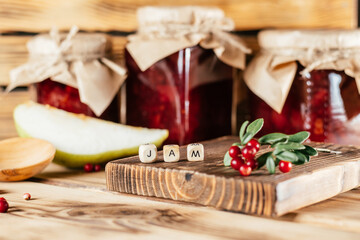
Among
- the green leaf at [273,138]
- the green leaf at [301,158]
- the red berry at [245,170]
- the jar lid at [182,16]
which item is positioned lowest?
the red berry at [245,170]

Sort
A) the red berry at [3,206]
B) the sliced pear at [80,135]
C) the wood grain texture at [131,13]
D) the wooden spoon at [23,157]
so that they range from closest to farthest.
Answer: the red berry at [3,206] → the wooden spoon at [23,157] → the sliced pear at [80,135] → the wood grain texture at [131,13]

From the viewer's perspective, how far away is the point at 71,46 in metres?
1.11

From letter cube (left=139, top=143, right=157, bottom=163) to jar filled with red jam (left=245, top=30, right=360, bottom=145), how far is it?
367 mm

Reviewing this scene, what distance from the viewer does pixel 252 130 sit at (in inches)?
29.9

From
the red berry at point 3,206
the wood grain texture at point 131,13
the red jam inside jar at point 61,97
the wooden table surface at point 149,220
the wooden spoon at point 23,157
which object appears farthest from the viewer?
the wood grain texture at point 131,13

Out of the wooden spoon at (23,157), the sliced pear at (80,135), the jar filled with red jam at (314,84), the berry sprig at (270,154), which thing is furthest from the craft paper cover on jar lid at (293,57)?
the wooden spoon at (23,157)

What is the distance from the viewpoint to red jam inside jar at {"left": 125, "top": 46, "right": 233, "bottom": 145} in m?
1.12

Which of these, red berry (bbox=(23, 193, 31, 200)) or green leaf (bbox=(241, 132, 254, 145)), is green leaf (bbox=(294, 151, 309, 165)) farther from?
red berry (bbox=(23, 193, 31, 200))

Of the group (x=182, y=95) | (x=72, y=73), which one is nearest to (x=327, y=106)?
(x=182, y=95)

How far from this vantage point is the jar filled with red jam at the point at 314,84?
41.1 inches

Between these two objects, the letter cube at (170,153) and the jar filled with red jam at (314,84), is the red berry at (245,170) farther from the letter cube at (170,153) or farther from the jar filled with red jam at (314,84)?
the jar filled with red jam at (314,84)

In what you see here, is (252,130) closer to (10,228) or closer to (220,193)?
(220,193)

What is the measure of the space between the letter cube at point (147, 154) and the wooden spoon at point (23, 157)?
0.67 feet

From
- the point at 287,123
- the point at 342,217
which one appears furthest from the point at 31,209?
the point at 287,123
